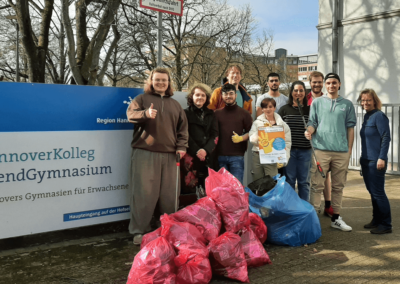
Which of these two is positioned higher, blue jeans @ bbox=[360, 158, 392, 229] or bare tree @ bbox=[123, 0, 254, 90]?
bare tree @ bbox=[123, 0, 254, 90]

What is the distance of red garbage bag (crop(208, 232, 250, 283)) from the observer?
123 inches

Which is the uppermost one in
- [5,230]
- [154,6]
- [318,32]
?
[318,32]

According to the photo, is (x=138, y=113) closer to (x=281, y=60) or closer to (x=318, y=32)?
(x=318, y=32)

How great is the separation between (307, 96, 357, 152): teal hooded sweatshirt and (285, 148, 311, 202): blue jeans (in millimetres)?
266

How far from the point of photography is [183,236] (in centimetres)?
307

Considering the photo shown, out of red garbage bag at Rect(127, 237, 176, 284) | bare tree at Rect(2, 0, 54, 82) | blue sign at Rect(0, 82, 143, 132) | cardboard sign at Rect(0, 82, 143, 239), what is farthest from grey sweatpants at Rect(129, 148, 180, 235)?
bare tree at Rect(2, 0, 54, 82)

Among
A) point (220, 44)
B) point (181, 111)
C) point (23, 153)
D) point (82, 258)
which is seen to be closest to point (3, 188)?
point (23, 153)

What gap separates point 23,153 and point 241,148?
253 centimetres

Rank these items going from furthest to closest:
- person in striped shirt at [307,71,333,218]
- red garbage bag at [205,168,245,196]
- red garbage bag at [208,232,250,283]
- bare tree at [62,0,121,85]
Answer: bare tree at [62,0,121,85]
person in striped shirt at [307,71,333,218]
red garbage bag at [205,168,245,196]
red garbage bag at [208,232,250,283]

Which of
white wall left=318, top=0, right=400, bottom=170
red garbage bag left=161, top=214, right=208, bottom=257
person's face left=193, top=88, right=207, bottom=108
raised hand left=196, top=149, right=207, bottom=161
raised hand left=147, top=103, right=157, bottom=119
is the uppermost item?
white wall left=318, top=0, right=400, bottom=170

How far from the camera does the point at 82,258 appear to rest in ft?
12.0

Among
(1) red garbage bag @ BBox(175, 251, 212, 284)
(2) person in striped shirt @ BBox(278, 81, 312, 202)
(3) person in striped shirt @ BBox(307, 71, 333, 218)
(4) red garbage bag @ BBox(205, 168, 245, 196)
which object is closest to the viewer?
(1) red garbage bag @ BBox(175, 251, 212, 284)

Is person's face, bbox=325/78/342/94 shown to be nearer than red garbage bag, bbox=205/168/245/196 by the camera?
No

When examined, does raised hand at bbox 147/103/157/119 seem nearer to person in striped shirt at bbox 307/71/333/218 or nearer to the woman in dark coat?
the woman in dark coat
